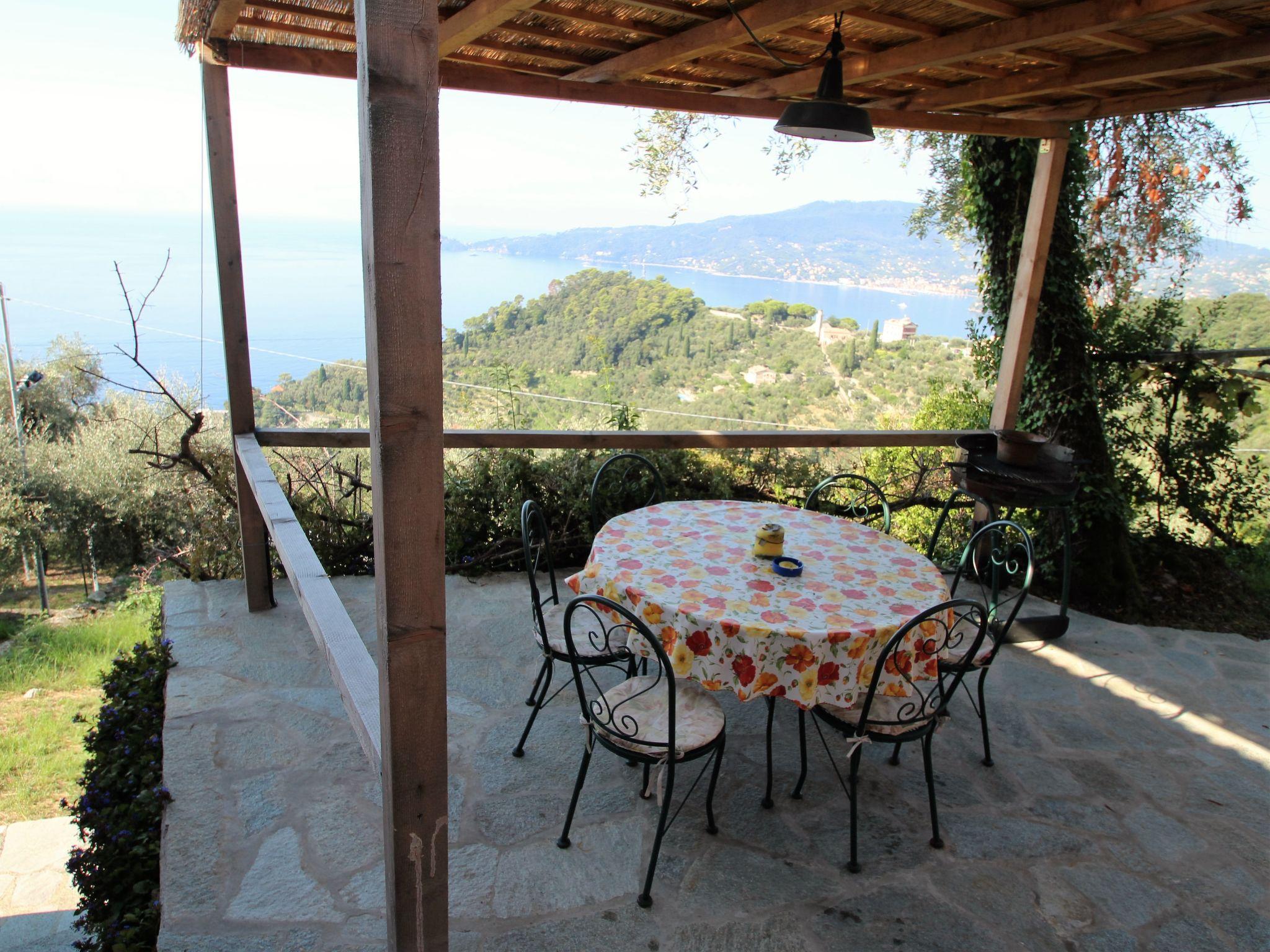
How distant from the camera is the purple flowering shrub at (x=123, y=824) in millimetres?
2094

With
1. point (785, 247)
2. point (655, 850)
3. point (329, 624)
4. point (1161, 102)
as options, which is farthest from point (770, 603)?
point (785, 247)

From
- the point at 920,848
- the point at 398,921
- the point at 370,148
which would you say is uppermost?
the point at 370,148

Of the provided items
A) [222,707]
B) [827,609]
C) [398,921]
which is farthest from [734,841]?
[222,707]

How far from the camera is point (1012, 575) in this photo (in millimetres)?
4453

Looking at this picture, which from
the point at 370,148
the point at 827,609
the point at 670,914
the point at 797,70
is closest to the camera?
the point at 370,148

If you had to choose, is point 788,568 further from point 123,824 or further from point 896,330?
Result: point 896,330

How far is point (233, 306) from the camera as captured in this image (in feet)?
10.9

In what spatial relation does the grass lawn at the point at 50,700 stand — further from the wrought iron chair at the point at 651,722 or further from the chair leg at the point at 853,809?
the chair leg at the point at 853,809

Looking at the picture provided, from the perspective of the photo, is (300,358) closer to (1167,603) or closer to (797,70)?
(797,70)

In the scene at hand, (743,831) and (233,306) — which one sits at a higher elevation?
(233,306)

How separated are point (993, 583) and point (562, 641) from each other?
1863mm

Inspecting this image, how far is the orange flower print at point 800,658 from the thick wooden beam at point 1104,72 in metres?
2.54

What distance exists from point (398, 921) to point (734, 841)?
1160 mm

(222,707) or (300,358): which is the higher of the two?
(300,358)
